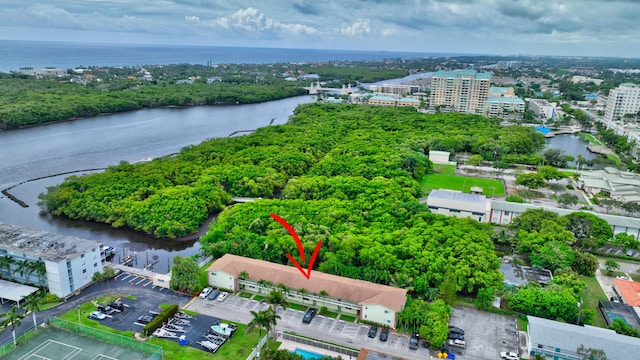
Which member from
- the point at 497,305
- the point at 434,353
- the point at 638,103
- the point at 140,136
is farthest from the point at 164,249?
the point at 638,103

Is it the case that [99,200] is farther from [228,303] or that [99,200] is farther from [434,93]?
[434,93]

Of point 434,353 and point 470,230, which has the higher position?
point 470,230

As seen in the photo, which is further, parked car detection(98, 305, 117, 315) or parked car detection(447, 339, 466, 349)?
parked car detection(98, 305, 117, 315)

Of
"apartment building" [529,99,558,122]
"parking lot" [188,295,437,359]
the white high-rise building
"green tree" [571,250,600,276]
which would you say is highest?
the white high-rise building

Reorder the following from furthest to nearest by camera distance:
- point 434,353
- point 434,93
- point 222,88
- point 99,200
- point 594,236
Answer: point 222,88 < point 434,93 < point 99,200 < point 594,236 < point 434,353

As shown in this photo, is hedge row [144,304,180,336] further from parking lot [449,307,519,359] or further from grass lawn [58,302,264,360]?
parking lot [449,307,519,359]

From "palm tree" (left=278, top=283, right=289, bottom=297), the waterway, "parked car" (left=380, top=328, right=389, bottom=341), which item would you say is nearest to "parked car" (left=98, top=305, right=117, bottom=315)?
"palm tree" (left=278, top=283, right=289, bottom=297)

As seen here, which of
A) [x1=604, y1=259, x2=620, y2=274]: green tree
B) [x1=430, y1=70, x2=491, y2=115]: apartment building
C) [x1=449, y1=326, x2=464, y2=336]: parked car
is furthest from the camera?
[x1=430, y1=70, x2=491, y2=115]: apartment building
